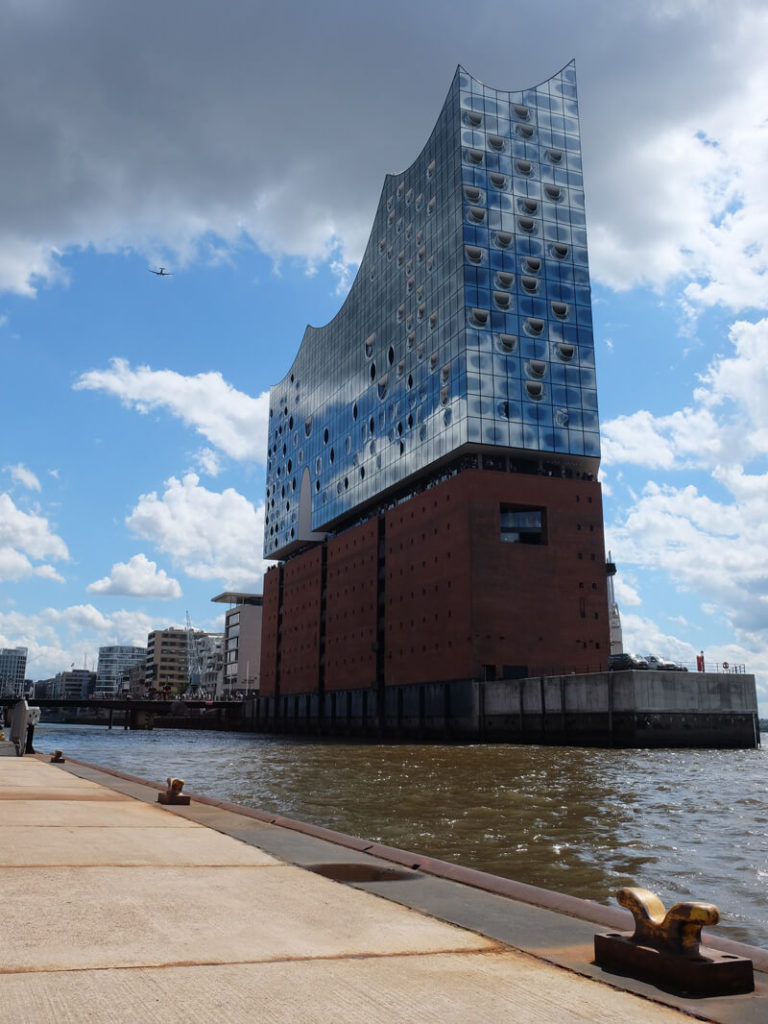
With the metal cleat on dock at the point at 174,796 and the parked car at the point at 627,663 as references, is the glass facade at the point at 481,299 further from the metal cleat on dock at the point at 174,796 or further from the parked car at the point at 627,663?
the metal cleat on dock at the point at 174,796

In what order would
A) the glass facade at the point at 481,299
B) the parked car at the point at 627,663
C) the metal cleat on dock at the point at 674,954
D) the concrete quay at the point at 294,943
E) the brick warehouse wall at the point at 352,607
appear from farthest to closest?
the brick warehouse wall at the point at 352,607 < the glass facade at the point at 481,299 < the parked car at the point at 627,663 < the metal cleat on dock at the point at 674,954 < the concrete quay at the point at 294,943

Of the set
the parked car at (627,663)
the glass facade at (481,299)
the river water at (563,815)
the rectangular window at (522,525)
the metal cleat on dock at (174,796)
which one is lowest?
the river water at (563,815)

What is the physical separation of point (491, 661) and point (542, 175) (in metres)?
52.2

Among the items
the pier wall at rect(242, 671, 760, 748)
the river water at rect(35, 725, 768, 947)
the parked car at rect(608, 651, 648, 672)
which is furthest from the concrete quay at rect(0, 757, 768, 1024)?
the parked car at rect(608, 651, 648, 672)

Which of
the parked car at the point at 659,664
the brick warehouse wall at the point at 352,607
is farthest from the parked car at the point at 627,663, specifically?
the brick warehouse wall at the point at 352,607

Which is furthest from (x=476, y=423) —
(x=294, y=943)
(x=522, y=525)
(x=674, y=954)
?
(x=674, y=954)

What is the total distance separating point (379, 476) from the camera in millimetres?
101375

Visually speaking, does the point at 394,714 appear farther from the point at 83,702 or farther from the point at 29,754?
the point at 83,702

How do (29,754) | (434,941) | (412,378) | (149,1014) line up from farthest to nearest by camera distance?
(412,378) < (29,754) < (434,941) < (149,1014)

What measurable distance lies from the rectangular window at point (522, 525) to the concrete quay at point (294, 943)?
73.2 metres

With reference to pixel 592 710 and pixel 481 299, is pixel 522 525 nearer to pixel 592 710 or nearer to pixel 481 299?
pixel 592 710

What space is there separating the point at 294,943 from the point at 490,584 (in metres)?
73.3

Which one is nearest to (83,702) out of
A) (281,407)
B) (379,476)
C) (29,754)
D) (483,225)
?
(281,407)

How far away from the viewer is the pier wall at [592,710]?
62375mm
